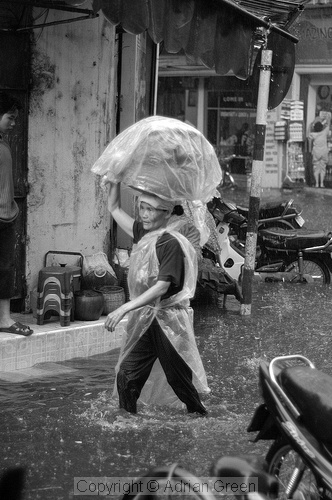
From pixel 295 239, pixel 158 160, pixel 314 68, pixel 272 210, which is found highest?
pixel 314 68

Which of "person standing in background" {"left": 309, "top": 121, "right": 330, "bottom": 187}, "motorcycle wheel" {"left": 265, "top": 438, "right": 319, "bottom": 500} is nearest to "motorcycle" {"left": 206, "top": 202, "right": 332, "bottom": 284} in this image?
"motorcycle wheel" {"left": 265, "top": 438, "right": 319, "bottom": 500}

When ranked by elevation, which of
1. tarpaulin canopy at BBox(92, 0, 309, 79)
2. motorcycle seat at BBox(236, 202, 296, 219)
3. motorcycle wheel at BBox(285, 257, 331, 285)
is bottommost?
motorcycle wheel at BBox(285, 257, 331, 285)

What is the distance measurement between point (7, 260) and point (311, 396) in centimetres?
372

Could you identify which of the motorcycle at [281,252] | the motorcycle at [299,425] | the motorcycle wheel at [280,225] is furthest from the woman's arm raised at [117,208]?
the motorcycle wheel at [280,225]

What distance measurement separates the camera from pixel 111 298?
310 inches

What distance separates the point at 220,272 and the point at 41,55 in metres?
2.94

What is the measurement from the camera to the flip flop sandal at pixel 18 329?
707 centimetres

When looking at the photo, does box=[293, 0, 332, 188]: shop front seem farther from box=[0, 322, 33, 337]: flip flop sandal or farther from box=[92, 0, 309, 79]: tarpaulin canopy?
box=[0, 322, 33, 337]: flip flop sandal

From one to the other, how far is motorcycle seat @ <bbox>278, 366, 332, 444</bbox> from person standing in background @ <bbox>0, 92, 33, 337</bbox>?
3.37 m

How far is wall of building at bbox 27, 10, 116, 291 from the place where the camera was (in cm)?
784

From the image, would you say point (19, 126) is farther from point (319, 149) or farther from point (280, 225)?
point (319, 149)

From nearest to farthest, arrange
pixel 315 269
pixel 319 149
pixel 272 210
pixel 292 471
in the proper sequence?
pixel 292 471
pixel 315 269
pixel 272 210
pixel 319 149

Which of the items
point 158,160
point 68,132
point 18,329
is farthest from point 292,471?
point 68,132

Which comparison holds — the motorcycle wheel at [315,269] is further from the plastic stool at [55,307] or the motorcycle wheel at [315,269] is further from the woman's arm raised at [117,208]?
the woman's arm raised at [117,208]
